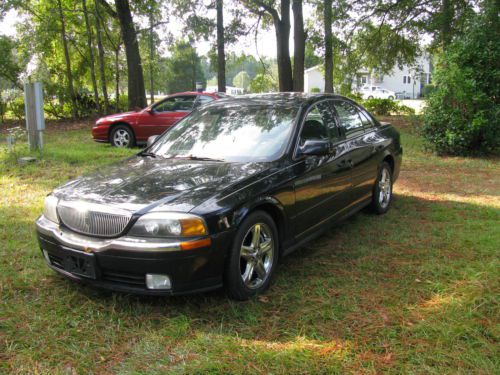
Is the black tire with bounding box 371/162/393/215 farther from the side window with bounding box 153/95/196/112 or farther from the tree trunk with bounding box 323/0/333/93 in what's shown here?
the tree trunk with bounding box 323/0/333/93

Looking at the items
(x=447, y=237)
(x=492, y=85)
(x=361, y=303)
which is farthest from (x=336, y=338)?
(x=492, y=85)

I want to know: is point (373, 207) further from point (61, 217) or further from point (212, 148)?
point (61, 217)

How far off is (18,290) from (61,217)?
0.79 m

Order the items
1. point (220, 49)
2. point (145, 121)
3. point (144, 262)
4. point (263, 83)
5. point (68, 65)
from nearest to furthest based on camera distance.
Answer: point (144, 262) < point (145, 121) < point (220, 49) < point (68, 65) < point (263, 83)

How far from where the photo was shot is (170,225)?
3012mm

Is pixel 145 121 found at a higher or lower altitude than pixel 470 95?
lower

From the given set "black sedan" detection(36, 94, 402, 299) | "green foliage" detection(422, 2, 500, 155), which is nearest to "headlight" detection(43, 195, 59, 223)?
"black sedan" detection(36, 94, 402, 299)

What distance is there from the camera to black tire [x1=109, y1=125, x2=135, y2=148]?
1157 cm

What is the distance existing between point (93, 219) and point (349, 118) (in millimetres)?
3197

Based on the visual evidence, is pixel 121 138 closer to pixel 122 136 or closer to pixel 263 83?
pixel 122 136

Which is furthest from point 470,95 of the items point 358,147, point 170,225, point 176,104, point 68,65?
point 68,65

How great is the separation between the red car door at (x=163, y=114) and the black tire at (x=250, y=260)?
324 inches

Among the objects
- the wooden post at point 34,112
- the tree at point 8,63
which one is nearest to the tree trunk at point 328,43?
the wooden post at point 34,112

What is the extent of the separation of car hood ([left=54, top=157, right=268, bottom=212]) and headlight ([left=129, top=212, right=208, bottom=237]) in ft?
0.24
